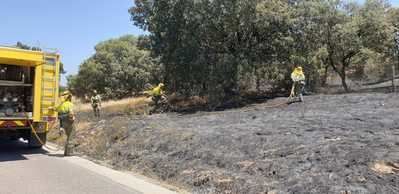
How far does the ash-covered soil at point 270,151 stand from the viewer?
7.35 metres

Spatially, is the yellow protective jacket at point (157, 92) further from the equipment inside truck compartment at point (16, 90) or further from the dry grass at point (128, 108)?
the equipment inside truck compartment at point (16, 90)

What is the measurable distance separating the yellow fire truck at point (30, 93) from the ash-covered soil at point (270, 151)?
1644 mm

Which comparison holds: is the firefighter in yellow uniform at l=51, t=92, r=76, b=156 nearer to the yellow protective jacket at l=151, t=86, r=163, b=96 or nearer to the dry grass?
the yellow protective jacket at l=151, t=86, r=163, b=96

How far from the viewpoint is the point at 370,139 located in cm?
927

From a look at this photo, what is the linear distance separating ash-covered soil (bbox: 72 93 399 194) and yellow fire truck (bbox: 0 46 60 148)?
164 cm

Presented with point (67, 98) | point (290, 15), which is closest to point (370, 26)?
point (290, 15)

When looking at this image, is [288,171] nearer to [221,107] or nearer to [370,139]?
[370,139]

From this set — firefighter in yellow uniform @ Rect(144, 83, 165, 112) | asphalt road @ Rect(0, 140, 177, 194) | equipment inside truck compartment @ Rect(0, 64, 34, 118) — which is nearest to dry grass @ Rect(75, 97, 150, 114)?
firefighter in yellow uniform @ Rect(144, 83, 165, 112)

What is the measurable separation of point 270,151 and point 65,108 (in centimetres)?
685

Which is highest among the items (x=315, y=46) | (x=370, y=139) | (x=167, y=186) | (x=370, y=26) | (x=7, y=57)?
(x=370, y=26)

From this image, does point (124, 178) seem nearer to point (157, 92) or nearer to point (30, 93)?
point (30, 93)

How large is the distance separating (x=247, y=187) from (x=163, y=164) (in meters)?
3.12

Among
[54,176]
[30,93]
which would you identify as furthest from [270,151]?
[30,93]

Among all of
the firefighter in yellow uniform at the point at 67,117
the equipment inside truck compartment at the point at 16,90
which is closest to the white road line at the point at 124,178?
the firefighter in yellow uniform at the point at 67,117
